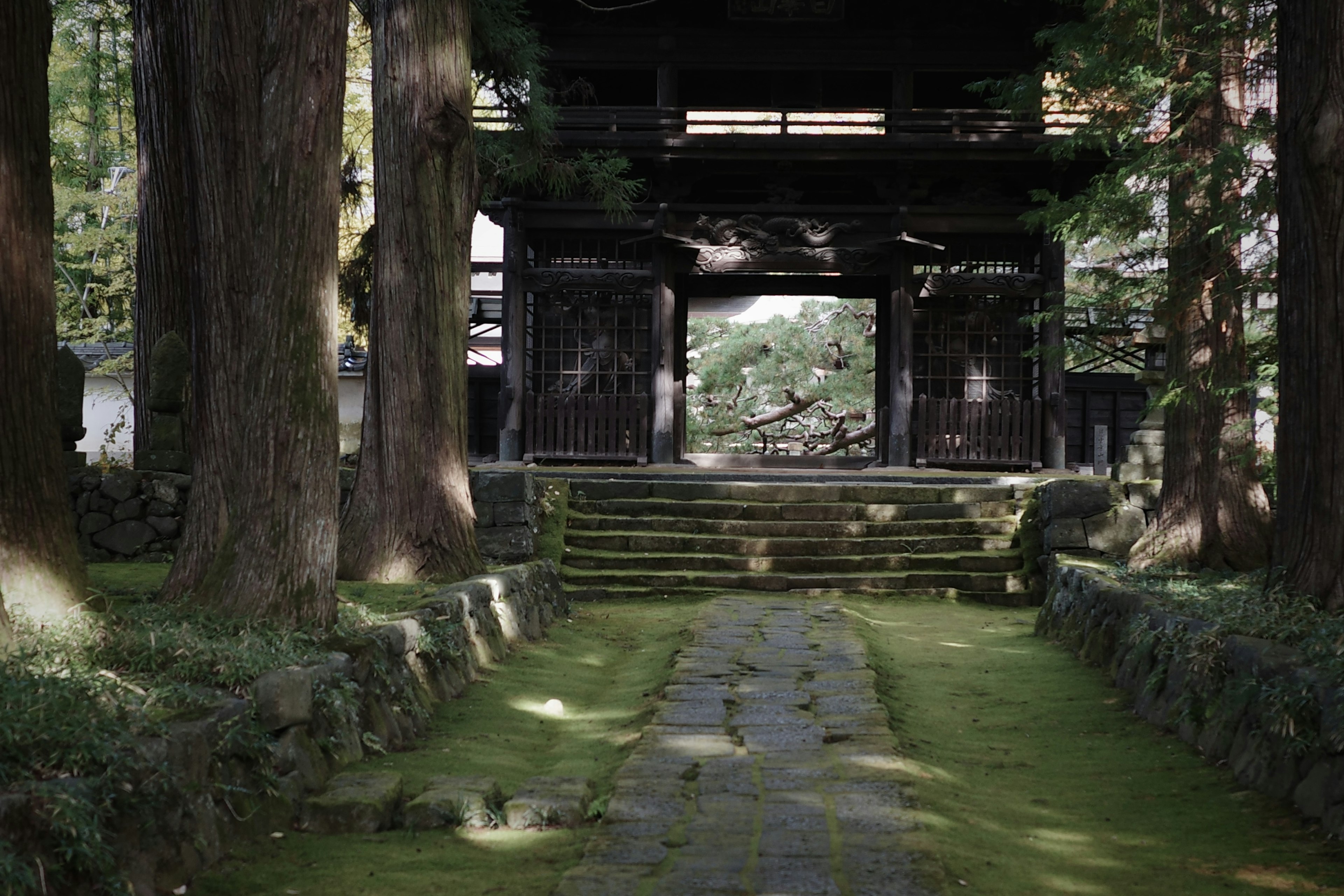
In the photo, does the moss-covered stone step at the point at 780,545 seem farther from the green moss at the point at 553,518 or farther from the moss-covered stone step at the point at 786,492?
the moss-covered stone step at the point at 786,492

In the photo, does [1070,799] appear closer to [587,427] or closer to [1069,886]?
[1069,886]

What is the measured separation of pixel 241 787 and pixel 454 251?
5274 mm

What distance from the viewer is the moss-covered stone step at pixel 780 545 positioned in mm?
11109

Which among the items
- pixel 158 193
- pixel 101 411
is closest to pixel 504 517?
pixel 158 193

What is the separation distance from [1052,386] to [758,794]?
1242cm

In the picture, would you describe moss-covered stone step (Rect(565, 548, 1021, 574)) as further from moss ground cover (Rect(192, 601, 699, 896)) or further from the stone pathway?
the stone pathway

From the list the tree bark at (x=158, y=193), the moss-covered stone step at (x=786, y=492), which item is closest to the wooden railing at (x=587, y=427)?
the moss-covered stone step at (x=786, y=492)

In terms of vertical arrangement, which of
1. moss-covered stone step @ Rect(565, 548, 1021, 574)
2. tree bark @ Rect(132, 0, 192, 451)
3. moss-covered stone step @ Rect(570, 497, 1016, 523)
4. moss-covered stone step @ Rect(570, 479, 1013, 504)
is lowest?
moss-covered stone step @ Rect(565, 548, 1021, 574)

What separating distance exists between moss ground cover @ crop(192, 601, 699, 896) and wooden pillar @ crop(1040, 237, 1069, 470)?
26.5ft

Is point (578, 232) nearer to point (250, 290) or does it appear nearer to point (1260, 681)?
Answer: point (250, 290)

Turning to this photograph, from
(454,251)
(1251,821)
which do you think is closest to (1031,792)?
(1251,821)

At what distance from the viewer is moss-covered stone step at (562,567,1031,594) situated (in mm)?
10492

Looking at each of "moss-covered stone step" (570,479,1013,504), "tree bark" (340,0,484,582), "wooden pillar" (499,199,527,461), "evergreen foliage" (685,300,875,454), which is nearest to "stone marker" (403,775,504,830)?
"tree bark" (340,0,484,582)

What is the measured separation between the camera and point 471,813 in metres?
4.14
